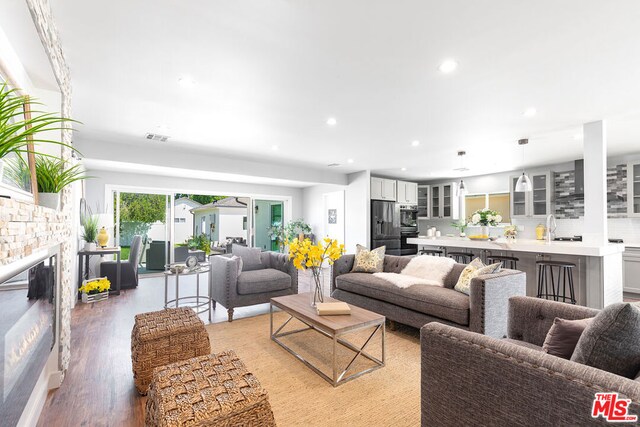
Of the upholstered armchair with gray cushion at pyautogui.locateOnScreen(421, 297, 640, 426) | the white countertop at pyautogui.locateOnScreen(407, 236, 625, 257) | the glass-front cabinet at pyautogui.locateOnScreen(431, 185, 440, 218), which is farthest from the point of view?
the glass-front cabinet at pyautogui.locateOnScreen(431, 185, 440, 218)

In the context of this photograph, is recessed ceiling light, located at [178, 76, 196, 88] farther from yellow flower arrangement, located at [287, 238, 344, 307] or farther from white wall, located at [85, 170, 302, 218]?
white wall, located at [85, 170, 302, 218]

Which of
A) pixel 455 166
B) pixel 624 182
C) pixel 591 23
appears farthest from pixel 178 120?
pixel 624 182

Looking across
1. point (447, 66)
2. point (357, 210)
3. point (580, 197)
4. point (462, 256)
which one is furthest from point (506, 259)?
point (357, 210)

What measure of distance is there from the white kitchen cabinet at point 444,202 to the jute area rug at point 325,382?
5.70 meters

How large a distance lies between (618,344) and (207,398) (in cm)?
170

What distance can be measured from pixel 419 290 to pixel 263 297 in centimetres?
196

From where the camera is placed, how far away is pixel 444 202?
8.50 m

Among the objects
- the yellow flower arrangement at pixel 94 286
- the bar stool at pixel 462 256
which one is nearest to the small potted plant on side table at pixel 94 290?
the yellow flower arrangement at pixel 94 286

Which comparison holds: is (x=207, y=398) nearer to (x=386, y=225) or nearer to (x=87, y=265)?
(x=87, y=265)

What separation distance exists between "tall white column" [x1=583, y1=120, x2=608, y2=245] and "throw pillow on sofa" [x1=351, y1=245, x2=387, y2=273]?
8.25 feet

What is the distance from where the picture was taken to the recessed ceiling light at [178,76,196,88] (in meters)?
2.65

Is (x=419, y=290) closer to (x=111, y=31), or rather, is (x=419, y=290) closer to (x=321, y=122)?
(x=321, y=122)

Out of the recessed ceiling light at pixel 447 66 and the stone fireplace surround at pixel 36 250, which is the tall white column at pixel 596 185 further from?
the stone fireplace surround at pixel 36 250

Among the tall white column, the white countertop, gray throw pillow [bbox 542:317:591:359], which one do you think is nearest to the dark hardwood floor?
gray throw pillow [bbox 542:317:591:359]
